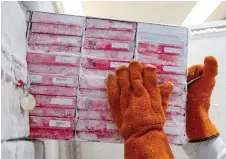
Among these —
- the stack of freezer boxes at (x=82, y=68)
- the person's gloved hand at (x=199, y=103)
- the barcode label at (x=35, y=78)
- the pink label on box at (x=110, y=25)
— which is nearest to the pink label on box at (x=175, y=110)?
the stack of freezer boxes at (x=82, y=68)

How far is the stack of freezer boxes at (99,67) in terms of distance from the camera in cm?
71

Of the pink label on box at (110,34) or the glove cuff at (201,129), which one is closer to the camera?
the pink label on box at (110,34)

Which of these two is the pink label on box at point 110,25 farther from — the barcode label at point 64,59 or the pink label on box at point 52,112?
the pink label on box at point 52,112

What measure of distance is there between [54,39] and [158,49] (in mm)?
267

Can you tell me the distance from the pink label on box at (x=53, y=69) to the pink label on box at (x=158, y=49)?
0.17 metres

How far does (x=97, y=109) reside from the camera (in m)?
0.72

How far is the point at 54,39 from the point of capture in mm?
715

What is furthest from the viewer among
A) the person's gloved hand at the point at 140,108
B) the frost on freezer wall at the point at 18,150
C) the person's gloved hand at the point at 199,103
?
the person's gloved hand at the point at 199,103

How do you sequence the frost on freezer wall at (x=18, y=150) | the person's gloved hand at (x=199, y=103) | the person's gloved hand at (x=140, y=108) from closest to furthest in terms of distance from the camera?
the frost on freezer wall at (x=18, y=150)
the person's gloved hand at (x=140, y=108)
the person's gloved hand at (x=199, y=103)

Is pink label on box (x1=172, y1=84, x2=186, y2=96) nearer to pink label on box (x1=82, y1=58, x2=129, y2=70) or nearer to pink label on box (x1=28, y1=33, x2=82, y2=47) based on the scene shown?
pink label on box (x1=82, y1=58, x2=129, y2=70)

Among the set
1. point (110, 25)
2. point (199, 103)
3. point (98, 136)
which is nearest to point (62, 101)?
point (98, 136)

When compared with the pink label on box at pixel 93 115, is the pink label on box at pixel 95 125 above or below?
below

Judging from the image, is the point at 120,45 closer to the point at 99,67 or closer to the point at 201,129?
the point at 99,67

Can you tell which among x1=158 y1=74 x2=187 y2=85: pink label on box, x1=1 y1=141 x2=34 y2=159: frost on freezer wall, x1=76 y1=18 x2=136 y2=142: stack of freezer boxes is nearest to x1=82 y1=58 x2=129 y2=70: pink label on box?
x1=76 y1=18 x2=136 y2=142: stack of freezer boxes
